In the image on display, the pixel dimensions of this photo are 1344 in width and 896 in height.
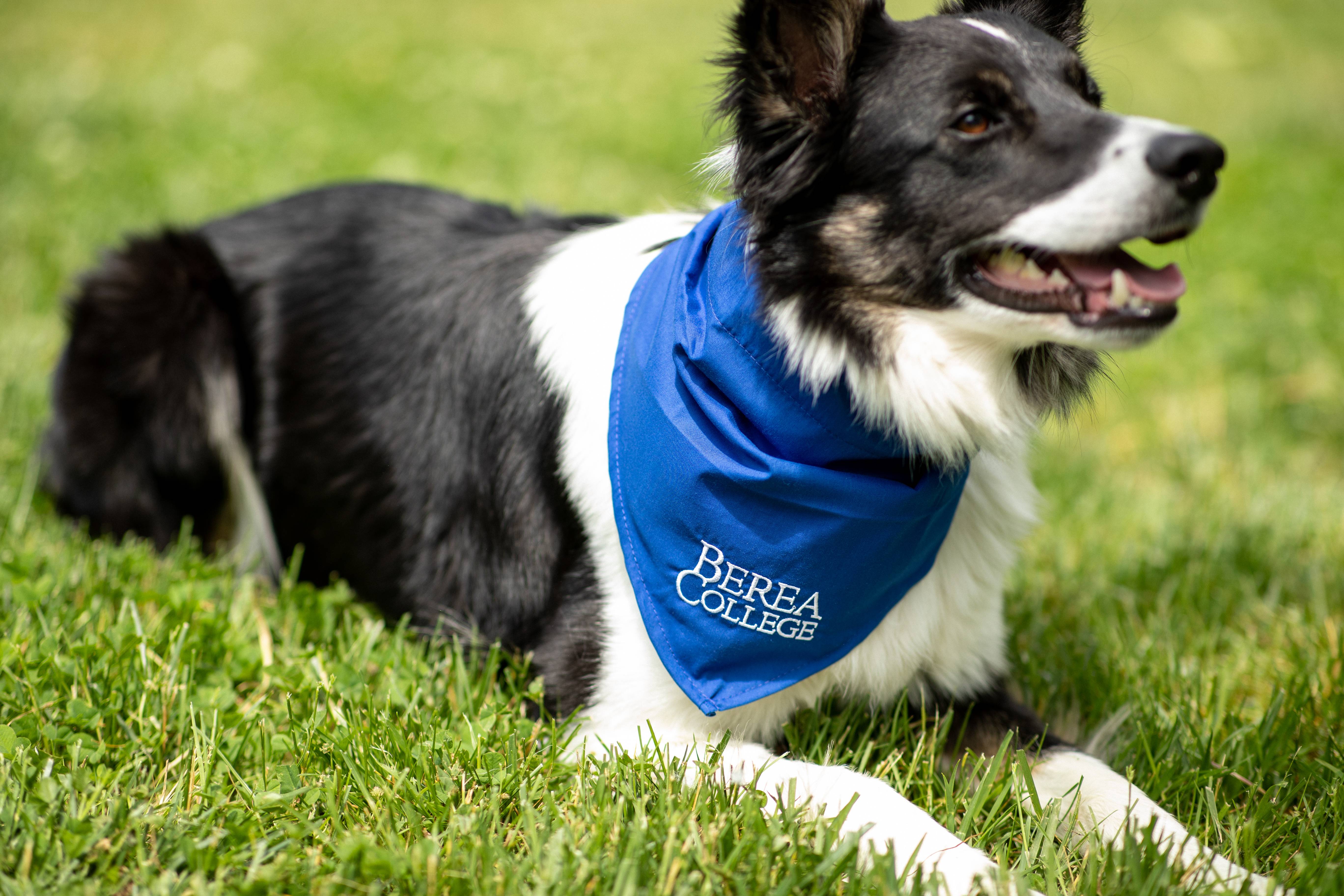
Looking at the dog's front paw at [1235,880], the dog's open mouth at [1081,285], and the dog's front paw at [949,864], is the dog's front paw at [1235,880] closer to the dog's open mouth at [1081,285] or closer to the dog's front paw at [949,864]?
the dog's front paw at [949,864]

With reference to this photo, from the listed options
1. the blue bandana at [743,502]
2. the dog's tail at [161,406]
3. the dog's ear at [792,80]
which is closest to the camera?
the dog's ear at [792,80]

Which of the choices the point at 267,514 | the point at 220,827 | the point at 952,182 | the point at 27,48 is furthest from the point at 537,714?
the point at 27,48

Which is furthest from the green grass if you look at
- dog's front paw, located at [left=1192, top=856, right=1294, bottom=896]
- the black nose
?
the black nose

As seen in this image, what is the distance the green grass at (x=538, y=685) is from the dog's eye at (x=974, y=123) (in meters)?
0.58

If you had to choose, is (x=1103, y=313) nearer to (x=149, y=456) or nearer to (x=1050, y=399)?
(x=1050, y=399)

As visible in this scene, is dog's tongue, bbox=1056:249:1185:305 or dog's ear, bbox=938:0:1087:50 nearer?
dog's tongue, bbox=1056:249:1185:305

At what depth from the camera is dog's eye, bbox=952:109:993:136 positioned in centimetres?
217

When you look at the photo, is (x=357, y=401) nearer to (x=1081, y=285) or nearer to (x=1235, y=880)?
(x=1081, y=285)

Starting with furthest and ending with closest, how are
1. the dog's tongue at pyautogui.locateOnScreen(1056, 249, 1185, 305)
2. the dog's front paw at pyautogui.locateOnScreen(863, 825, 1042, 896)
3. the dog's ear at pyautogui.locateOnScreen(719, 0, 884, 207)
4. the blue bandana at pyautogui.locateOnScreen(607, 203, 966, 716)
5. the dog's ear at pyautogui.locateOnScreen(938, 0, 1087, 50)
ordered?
the dog's ear at pyautogui.locateOnScreen(938, 0, 1087, 50) → the blue bandana at pyautogui.locateOnScreen(607, 203, 966, 716) → the dog's ear at pyautogui.locateOnScreen(719, 0, 884, 207) → the dog's tongue at pyautogui.locateOnScreen(1056, 249, 1185, 305) → the dog's front paw at pyautogui.locateOnScreen(863, 825, 1042, 896)

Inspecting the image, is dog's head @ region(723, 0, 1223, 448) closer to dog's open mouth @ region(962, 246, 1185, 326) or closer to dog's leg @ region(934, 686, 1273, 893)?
dog's open mouth @ region(962, 246, 1185, 326)

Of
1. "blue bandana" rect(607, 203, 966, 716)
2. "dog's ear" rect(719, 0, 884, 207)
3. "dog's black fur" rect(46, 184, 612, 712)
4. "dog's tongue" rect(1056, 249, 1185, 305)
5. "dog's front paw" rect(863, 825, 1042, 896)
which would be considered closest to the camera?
"dog's front paw" rect(863, 825, 1042, 896)

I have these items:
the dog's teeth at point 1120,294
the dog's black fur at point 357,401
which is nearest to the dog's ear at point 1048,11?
the dog's teeth at point 1120,294

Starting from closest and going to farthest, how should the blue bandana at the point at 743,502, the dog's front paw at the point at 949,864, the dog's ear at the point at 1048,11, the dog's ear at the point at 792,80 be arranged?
the dog's front paw at the point at 949,864 → the dog's ear at the point at 792,80 → the blue bandana at the point at 743,502 → the dog's ear at the point at 1048,11

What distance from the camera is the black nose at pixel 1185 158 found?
2012 mm
